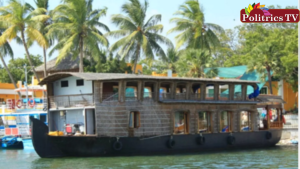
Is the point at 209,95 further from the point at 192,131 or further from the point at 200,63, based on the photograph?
the point at 200,63

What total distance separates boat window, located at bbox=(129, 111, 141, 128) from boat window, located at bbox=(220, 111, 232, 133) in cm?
440

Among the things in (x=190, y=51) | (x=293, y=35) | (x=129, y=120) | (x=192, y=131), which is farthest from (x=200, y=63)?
(x=129, y=120)

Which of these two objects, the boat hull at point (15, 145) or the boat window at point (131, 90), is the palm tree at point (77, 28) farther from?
the boat window at point (131, 90)

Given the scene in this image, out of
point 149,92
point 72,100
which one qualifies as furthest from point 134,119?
point 72,100

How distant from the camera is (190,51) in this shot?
3184 cm

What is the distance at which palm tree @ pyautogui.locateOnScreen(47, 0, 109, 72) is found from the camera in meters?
29.5

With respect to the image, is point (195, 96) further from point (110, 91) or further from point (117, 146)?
point (117, 146)

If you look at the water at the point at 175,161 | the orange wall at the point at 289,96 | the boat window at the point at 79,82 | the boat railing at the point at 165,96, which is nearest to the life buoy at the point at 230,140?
the water at the point at 175,161

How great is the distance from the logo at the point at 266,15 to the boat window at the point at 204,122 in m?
11.9

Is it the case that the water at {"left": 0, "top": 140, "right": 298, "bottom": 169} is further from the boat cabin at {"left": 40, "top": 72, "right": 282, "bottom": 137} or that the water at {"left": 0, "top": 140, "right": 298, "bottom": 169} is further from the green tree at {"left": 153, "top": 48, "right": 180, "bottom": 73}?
the green tree at {"left": 153, "top": 48, "right": 180, "bottom": 73}

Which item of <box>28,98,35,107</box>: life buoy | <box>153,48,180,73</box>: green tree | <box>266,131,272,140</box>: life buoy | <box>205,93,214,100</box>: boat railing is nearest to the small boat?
<box>28,98,35,107</box>: life buoy

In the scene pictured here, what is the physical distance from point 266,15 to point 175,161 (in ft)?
29.4

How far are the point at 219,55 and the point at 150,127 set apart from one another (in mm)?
29011

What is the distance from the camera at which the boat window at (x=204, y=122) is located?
21.8m
